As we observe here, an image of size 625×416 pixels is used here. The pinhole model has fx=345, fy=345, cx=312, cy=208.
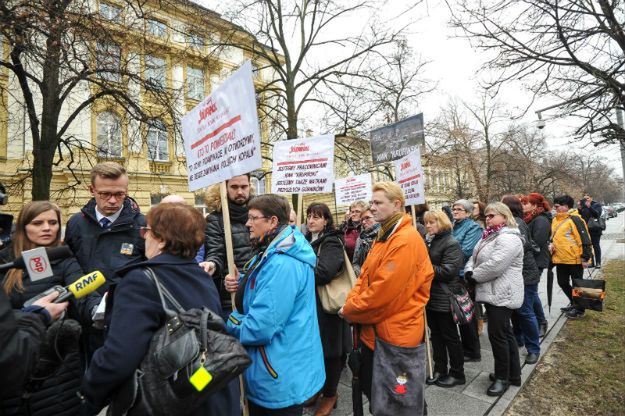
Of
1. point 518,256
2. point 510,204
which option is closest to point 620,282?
point 510,204

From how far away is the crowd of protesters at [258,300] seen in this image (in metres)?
1.44

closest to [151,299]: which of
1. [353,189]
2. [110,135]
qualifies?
[353,189]

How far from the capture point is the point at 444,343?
369 cm

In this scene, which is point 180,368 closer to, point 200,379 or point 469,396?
point 200,379

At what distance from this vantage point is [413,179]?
4215 millimetres

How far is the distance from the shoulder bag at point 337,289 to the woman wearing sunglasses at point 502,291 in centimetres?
140

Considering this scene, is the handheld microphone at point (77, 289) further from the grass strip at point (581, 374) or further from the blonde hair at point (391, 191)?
the grass strip at point (581, 374)

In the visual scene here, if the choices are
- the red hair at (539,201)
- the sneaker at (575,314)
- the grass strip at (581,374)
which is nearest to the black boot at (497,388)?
the grass strip at (581,374)

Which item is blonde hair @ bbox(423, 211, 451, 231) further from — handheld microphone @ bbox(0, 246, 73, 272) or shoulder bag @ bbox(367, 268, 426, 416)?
handheld microphone @ bbox(0, 246, 73, 272)

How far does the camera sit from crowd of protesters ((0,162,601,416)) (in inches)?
56.8

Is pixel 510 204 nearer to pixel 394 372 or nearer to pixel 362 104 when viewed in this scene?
pixel 394 372

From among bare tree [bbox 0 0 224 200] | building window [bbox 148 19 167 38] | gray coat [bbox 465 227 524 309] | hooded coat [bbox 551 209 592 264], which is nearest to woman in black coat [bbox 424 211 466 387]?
gray coat [bbox 465 227 524 309]

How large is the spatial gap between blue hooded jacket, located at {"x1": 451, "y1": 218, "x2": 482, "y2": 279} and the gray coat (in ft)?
3.67

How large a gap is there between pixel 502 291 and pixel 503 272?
19 cm
